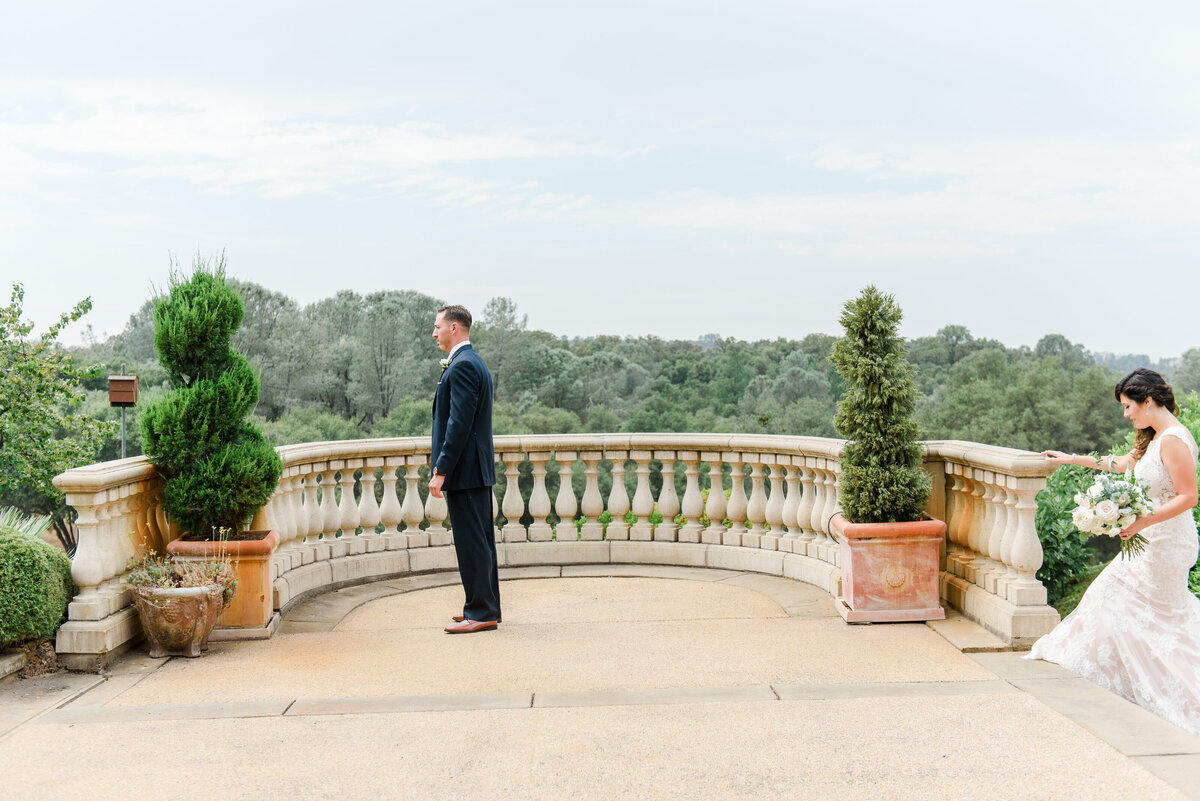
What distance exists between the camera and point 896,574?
580 cm

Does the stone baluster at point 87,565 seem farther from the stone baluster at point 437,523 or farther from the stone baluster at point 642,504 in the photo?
the stone baluster at point 642,504

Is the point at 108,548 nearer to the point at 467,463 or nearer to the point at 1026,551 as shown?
the point at 467,463

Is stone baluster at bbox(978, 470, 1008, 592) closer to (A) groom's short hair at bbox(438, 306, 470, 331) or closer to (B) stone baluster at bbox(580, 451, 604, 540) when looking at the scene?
(B) stone baluster at bbox(580, 451, 604, 540)

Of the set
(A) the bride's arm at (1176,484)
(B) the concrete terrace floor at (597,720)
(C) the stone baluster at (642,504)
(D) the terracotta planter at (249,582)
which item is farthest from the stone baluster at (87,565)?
(A) the bride's arm at (1176,484)

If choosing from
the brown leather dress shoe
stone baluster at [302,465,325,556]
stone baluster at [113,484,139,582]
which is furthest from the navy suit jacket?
stone baluster at [113,484,139,582]

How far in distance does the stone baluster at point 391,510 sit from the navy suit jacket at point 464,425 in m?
1.77

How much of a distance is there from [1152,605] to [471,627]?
3.70 m

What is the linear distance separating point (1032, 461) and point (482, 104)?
24.1m

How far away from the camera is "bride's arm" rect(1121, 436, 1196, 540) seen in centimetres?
473

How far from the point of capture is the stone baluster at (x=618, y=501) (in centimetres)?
798

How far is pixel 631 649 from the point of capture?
5.40 meters

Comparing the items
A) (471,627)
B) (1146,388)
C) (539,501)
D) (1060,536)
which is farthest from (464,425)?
(1060,536)

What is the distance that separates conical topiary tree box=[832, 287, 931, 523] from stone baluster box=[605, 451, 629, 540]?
94.8 inches

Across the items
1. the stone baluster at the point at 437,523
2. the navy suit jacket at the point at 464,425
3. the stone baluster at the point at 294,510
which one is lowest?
the stone baluster at the point at 437,523
